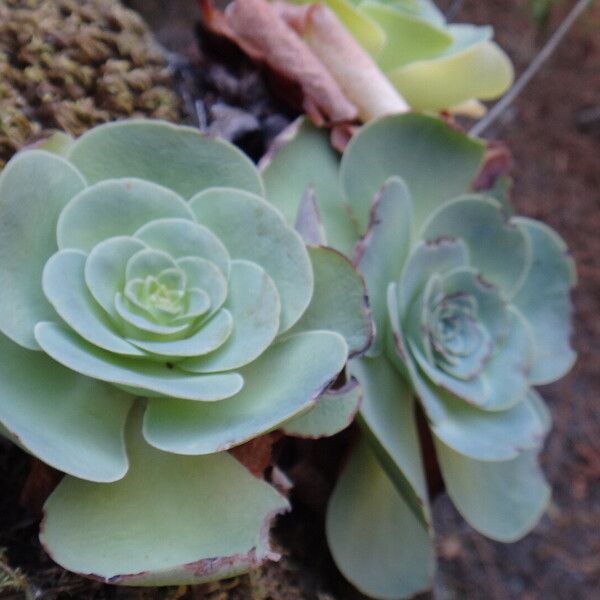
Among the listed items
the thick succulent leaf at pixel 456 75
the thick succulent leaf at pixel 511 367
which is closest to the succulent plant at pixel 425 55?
the thick succulent leaf at pixel 456 75

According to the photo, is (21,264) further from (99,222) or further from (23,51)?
(23,51)

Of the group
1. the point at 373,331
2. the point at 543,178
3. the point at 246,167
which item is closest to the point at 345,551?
the point at 373,331

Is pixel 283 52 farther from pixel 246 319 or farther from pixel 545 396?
pixel 545 396

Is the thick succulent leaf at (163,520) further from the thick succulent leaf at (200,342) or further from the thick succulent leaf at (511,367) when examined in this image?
the thick succulent leaf at (511,367)

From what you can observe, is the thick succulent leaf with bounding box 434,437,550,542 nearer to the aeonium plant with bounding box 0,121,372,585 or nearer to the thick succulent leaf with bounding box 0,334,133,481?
the aeonium plant with bounding box 0,121,372,585

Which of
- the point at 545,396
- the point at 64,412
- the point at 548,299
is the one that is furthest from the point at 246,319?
the point at 545,396

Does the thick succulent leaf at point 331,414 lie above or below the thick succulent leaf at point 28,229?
below
